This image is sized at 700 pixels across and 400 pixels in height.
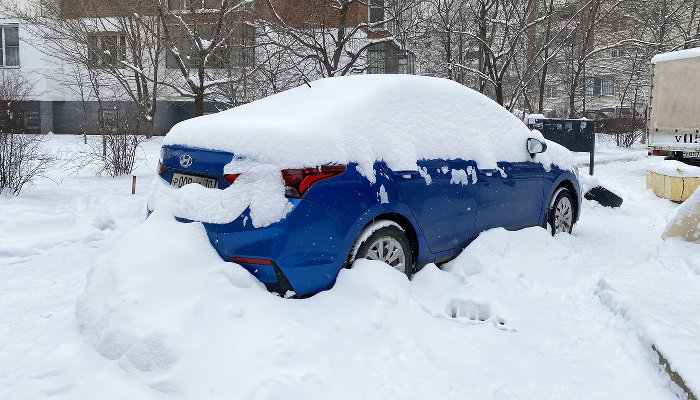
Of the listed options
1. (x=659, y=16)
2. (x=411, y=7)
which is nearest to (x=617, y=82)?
(x=659, y=16)

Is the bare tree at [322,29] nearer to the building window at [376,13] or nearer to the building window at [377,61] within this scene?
the building window at [376,13]

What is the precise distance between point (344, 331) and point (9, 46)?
31.8 metres

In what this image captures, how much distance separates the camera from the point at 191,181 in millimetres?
3605

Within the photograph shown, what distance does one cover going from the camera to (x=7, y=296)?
4223mm

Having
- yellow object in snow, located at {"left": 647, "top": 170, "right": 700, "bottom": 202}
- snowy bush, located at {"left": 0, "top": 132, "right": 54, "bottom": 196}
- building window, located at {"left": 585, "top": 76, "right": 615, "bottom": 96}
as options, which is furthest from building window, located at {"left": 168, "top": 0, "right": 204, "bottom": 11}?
building window, located at {"left": 585, "top": 76, "right": 615, "bottom": 96}

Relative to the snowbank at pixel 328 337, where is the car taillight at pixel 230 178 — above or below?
above

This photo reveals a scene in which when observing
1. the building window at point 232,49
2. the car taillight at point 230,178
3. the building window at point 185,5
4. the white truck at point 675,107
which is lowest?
the car taillight at point 230,178

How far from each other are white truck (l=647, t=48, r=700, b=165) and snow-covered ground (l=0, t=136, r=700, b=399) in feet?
28.0

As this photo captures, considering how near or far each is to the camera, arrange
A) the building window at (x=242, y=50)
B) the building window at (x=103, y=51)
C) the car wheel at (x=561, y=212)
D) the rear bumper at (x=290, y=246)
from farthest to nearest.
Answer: the building window at (x=103, y=51) < the building window at (x=242, y=50) < the car wheel at (x=561, y=212) < the rear bumper at (x=290, y=246)

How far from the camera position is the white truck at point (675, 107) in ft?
38.9

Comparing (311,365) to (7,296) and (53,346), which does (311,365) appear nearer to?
(53,346)

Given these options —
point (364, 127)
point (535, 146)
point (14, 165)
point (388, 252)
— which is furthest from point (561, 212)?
point (14, 165)

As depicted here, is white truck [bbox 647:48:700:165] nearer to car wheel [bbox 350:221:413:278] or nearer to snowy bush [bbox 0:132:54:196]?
car wheel [bbox 350:221:413:278]

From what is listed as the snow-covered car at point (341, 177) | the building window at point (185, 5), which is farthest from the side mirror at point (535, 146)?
the building window at point (185, 5)
